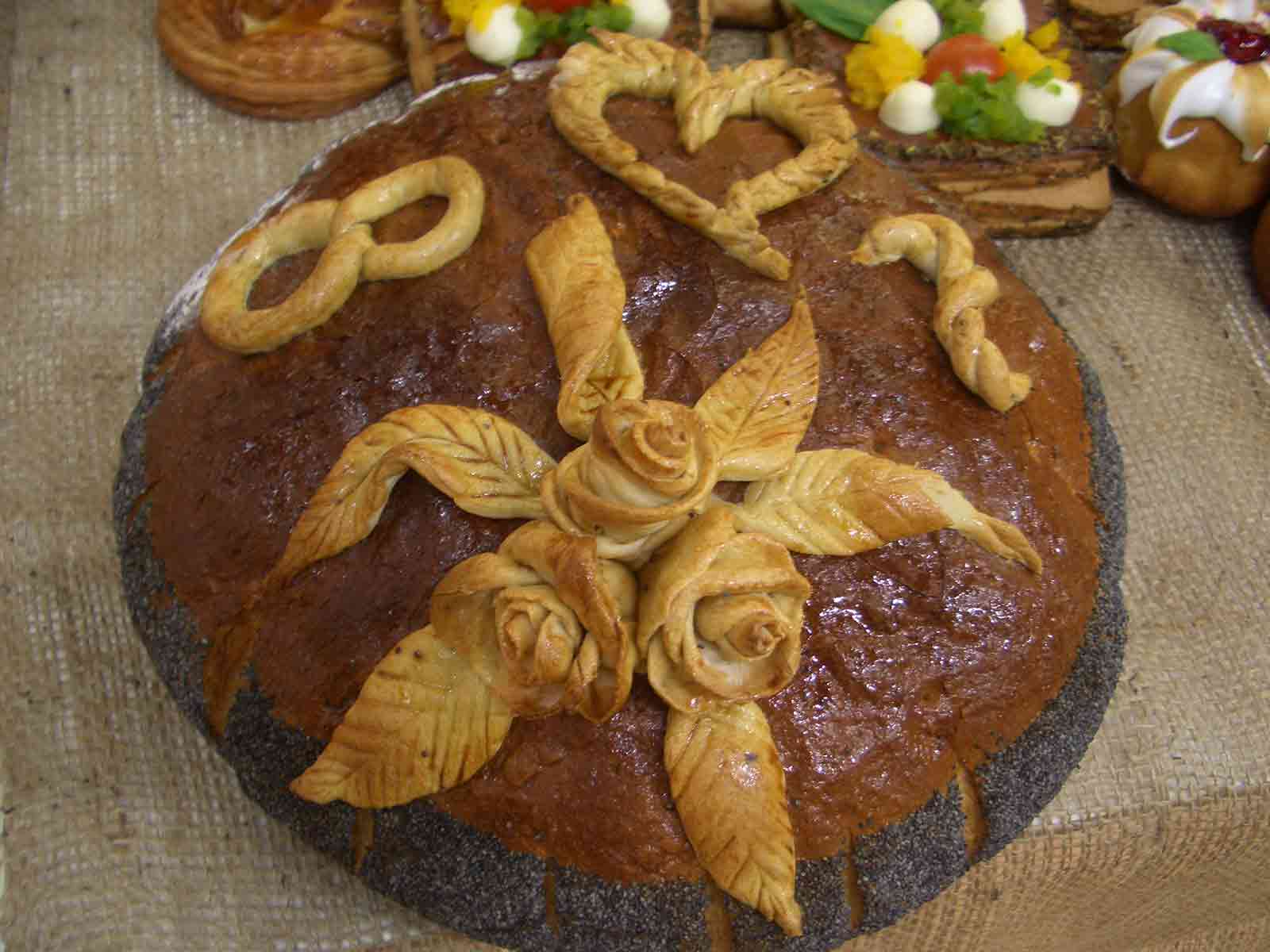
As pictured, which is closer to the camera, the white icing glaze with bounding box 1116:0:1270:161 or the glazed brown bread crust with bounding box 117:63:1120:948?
the glazed brown bread crust with bounding box 117:63:1120:948

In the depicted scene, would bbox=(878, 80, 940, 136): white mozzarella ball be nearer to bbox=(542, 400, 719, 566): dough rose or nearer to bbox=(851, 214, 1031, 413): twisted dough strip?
bbox=(851, 214, 1031, 413): twisted dough strip

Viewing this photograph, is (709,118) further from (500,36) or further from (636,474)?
(500,36)

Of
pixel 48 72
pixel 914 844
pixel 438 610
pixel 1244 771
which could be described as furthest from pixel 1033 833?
pixel 48 72

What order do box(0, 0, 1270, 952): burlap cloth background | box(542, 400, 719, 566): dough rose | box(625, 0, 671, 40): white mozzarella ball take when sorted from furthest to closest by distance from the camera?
box(625, 0, 671, 40): white mozzarella ball
box(0, 0, 1270, 952): burlap cloth background
box(542, 400, 719, 566): dough rose

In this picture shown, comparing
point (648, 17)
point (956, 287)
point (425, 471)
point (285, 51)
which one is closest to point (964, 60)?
point (648, 17)

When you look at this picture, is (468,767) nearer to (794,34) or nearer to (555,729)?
(555,729)

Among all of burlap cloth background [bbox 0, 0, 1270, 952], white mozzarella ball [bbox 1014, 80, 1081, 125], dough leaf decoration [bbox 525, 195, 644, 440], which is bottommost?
burlap cloth background [bbox 0, 0, 1270, 952]

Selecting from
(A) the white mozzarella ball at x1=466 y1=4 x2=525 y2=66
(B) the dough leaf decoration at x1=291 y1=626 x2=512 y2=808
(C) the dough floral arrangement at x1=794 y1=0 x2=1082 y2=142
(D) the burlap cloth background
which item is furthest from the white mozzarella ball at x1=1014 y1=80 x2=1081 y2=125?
(B) the dough leaf decoration at x1=291 y1=626 x2=512 y2=808
